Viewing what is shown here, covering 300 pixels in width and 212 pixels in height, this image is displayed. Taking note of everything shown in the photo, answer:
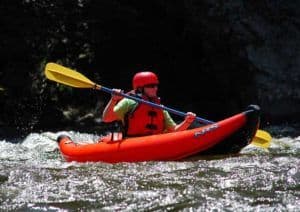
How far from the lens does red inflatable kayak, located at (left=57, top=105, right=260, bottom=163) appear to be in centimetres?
643

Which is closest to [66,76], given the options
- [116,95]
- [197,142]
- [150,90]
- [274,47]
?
[116,95]

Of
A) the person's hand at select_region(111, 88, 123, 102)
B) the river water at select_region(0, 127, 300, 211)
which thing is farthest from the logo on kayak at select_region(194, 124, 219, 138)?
the person's hand at select_region(111, 88, 123, 102)

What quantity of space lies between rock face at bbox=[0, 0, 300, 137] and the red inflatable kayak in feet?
13.0

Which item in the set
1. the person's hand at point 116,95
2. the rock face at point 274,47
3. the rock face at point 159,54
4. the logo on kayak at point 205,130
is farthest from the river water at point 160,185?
the rock face at point 159,54

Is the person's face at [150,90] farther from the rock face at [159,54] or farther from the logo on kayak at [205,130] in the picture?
the rock face at [159,54]

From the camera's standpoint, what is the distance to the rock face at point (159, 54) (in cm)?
1028

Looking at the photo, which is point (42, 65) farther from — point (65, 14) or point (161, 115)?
point (161, 115)

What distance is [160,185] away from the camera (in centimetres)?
521

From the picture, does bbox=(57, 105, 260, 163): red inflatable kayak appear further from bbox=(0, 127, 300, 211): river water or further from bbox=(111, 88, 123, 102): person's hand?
bbox=(111, 88, 123, 102): person's hand

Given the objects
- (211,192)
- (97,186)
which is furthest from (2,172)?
(211,192)

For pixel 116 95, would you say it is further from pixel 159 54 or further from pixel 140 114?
pixel 159 54

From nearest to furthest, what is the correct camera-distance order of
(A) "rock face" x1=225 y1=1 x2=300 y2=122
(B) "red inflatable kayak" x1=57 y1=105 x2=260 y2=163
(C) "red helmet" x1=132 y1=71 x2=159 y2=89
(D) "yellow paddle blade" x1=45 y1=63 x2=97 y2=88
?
1. (B) "red inflatable kayak" x1=57 y1=105 x2=260 y2=163
2. (C) "red helmet" x1=132 y1=71 x2=159 y2=89
3. (D) "yellow paddle blade" x1=45 y1=63 x2=97 y2=88
4. (A) "rock face" x1=225 y1=1 x2=300 y2=122

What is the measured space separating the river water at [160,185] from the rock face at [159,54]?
141 inches

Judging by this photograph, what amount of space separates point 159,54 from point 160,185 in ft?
22.3
